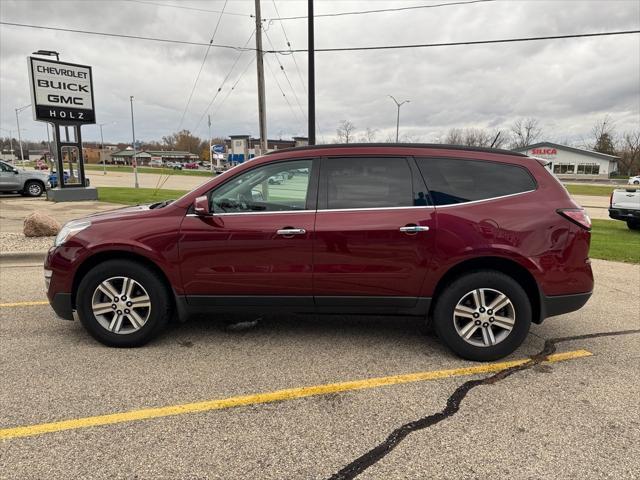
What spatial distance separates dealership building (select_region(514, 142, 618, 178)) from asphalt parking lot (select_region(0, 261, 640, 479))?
7848 centimetres

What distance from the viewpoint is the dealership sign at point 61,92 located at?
15.5m

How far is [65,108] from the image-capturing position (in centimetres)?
1638

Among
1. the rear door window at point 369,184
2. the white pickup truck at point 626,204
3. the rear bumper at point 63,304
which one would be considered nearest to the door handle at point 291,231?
the rear door window at point 369,184

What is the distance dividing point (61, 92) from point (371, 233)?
17303mm

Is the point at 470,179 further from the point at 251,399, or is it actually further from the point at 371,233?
the point at 251,399

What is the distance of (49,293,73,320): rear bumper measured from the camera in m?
3.71

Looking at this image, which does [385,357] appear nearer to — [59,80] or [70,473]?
[70,473]

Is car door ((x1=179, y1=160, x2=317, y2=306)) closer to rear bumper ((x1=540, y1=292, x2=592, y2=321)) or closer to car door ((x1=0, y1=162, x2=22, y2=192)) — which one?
rear bumper ((x1=540, y1=292, x2=592, y2=321))

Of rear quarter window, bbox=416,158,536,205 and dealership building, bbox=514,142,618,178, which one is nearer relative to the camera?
rear quarter window, bbox=416,158,536,205

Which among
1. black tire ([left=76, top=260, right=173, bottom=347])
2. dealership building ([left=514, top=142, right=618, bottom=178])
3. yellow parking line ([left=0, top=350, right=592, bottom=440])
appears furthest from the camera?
dealership building ([left=514, top=142, right=618, bottom=178])

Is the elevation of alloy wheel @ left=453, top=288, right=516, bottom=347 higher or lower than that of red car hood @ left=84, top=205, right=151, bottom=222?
lower

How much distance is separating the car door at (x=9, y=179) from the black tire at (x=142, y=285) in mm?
18896

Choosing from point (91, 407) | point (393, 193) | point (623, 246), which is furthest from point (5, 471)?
point (623, 246)

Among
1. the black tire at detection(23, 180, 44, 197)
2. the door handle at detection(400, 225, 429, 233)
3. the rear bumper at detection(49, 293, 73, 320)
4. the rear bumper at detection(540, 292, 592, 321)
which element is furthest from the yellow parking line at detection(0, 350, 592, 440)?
the black tire at detection(23, 180, 44, 197)
